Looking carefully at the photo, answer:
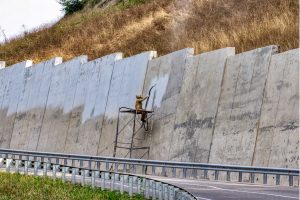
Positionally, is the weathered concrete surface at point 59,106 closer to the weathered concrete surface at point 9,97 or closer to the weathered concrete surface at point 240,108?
the weathered concrete surface at point 9,97

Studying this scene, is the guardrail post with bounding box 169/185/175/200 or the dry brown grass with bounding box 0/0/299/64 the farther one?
the dry brown grass with bounding box 0/0/299/64

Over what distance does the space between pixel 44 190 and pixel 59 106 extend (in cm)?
2397

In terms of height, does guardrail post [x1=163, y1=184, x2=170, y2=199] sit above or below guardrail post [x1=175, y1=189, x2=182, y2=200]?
above

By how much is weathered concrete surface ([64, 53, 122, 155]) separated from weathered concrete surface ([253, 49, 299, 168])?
1212 centimetres

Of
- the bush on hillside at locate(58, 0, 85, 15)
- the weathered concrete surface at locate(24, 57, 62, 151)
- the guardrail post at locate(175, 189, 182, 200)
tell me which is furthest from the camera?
the bush on hillside at locate(58, 0, 85, 15)

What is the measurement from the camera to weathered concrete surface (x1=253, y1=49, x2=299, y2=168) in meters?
25.2

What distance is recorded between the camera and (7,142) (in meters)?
46.9

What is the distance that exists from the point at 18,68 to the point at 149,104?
16.7 metres

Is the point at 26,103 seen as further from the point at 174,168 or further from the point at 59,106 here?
the point at 174,168

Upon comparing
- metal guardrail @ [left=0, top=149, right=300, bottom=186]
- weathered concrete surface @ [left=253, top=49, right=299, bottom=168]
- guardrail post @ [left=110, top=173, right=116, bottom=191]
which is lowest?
guardrail post @ [left=110, top=173, right=116, bottom=191]

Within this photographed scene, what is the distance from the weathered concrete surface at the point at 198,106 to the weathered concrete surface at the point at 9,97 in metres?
17.1

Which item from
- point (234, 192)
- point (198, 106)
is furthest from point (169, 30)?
point (234, 192)

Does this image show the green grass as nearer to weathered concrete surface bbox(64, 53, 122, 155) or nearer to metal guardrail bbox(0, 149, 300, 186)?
metal guardrail bbox(0, 149, 300, 186)

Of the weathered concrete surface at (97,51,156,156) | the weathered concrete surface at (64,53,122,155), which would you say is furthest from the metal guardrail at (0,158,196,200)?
the weathered concrete surface at (64,53,122,155)
